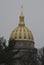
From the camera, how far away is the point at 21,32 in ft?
290

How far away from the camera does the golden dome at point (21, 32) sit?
86.5 meters

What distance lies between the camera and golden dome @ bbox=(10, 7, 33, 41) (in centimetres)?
8650

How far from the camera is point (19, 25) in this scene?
90.3 metres

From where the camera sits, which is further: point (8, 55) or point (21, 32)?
point (21, 32)

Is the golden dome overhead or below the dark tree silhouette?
overhead

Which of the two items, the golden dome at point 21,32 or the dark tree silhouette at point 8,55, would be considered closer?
the dark tree silhouette at point 8,55

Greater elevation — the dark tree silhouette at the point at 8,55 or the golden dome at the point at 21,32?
the golden dome at the point at 21,32

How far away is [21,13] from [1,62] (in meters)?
69.3

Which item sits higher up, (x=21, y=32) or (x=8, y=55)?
(x=21, y=32)

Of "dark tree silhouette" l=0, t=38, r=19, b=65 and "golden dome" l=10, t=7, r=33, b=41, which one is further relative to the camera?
"golden dome" l=10, t=7, r=33, b=41

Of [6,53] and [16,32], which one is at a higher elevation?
[16,32]

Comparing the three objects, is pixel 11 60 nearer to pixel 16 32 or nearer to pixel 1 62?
pixel 1 62

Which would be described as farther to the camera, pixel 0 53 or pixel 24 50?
pixel 24 50

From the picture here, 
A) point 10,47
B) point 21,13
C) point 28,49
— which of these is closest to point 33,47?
point 28,49
